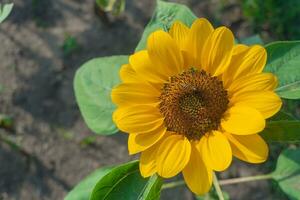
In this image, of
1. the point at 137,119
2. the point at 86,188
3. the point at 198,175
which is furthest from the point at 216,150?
the point at 86,188

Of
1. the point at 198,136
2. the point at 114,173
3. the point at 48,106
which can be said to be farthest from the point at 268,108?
the point at 48,106

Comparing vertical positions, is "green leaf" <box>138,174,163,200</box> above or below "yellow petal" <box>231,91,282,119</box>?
below

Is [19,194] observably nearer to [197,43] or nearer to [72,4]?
[72,4]

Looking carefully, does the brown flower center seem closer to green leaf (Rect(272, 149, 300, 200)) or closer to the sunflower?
the sunflower

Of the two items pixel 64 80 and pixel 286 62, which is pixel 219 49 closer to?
pixel 286 62

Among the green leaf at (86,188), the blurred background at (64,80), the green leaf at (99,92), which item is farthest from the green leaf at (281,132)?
the blurred background at (64,80)

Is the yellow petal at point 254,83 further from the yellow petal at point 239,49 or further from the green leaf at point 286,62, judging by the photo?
the green leaf at point 286,62

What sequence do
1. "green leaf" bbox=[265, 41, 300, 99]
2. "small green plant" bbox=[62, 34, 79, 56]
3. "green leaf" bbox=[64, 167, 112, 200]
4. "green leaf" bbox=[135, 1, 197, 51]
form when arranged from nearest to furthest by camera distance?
"green leaf" bbox=[265, 41, 300, 99]
"green leaf" bbox=[135, 1, 197, 51]
"green leaf" bbox=[64, 167, 112, 200]
"small green plant" bbox=[62, 34, 79, 56]

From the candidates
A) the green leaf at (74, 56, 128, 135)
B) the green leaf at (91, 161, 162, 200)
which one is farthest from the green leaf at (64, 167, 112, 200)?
the green leaf at (91, 161, 162, 200)
